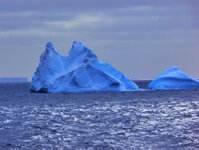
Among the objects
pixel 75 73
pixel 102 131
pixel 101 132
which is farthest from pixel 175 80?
pixel 101 132

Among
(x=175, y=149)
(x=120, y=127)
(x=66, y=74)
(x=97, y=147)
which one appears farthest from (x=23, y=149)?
(x=66, y=74)

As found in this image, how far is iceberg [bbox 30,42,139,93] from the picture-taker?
20672 millimetres

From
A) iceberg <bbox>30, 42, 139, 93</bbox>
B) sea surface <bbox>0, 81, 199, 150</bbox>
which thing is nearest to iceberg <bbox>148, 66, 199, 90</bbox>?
iceberg <bbox>30, 42, 139, 93</bbox>

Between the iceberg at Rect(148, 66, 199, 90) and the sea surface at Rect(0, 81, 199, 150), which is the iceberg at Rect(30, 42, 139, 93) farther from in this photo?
the sea surface at Rect(0, 81, 199, 150)

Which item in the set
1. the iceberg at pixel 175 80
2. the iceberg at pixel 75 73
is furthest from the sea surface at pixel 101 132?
the iceberg at pixel 175 80

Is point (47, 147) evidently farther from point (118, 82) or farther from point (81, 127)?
point (118, 82)

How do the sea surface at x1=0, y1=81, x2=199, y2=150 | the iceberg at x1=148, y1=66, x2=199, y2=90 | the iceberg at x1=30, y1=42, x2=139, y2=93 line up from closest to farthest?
the sea surface at x1=0, y1=81, x2=199, y2=150, the iceberg at x1=30, y1=42, x2=139, y2=93, the iceberg at x1=148, y1=66, x2=199, y2=90

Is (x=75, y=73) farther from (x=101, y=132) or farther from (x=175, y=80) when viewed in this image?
(x=101, y=132)

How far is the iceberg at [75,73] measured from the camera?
20672 millimetres

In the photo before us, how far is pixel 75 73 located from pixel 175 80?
5806 mm

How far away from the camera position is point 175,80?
77.4ft

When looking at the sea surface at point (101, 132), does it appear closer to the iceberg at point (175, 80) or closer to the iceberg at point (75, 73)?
the iceberg at point (75, 73)

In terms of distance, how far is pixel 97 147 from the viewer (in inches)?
228

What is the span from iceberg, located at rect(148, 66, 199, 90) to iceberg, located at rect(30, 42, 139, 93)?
8.61 feet
